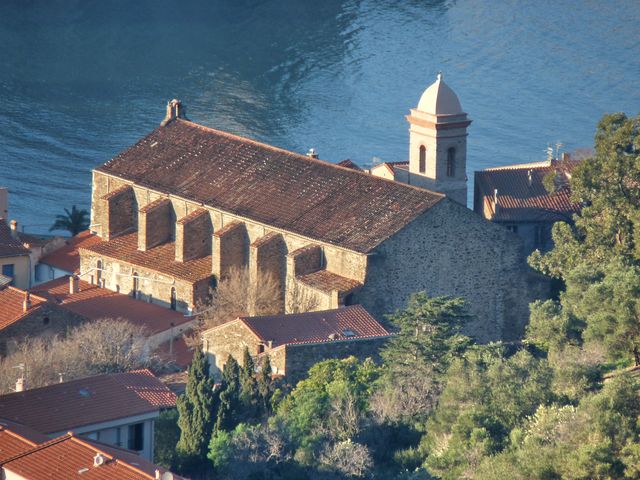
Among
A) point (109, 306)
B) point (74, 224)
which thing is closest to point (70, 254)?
point (109, 306)

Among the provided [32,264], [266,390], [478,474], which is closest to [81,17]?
[32,264]

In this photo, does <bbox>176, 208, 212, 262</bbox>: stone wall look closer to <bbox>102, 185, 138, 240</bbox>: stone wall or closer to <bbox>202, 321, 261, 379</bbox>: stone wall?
<bbox>102, 185, 138, 240</bbox>: stone wall

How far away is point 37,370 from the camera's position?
5700 cm

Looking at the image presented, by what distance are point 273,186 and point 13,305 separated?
34.5 ft

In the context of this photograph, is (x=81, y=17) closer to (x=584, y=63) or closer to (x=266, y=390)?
(x=584, y=63)

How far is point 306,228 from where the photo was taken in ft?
214

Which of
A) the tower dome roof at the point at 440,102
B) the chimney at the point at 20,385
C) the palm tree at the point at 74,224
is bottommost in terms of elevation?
the chimney at the point at 20,385

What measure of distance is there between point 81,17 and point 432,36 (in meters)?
25.5

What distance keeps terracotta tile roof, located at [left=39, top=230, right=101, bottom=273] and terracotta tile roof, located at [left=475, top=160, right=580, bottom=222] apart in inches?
581

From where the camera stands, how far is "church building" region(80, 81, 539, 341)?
208ft

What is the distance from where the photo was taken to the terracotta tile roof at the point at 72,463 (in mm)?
44219

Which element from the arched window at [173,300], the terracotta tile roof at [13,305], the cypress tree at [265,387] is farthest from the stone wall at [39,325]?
the cypress tree at [265,387]

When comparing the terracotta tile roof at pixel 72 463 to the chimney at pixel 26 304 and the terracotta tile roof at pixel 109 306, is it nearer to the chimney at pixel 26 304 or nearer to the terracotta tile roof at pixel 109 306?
the chimney at pixel 26 304

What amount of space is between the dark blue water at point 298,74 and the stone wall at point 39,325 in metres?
27.4
